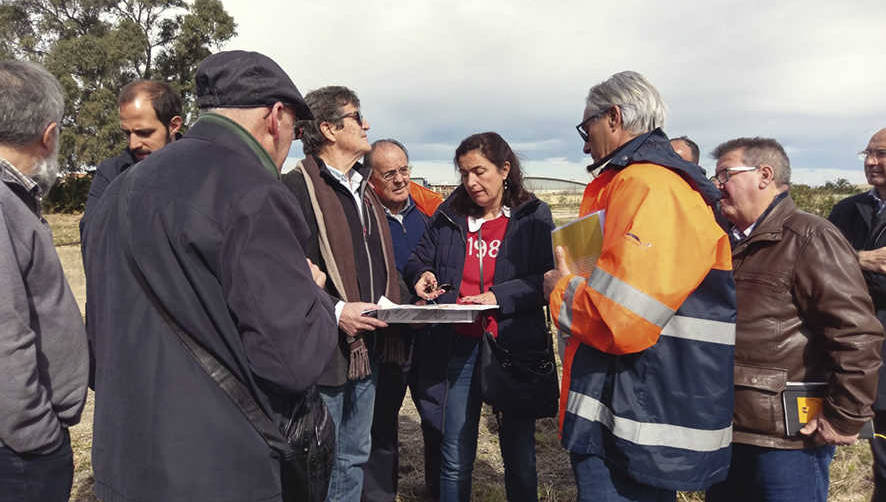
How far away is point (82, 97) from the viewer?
88.5 ft

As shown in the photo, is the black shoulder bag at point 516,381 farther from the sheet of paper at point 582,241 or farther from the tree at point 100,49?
the tree at point 100,49

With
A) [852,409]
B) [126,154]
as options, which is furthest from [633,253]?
[126,154]

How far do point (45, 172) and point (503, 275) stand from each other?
2.07 m

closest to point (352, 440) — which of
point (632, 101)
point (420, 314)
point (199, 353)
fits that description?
point (420, 314)

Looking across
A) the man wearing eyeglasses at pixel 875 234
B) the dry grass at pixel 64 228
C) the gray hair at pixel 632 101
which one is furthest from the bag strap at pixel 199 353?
the dry grass at pixel 64 228

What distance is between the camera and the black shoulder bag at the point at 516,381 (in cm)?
291

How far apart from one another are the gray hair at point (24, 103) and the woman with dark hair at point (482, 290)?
1.89 m

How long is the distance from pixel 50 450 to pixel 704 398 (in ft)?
7.04

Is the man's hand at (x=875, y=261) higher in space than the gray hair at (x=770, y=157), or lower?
lower

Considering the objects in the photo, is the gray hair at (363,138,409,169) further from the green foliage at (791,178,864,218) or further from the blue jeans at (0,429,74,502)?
the green foliage at (791,178,864,218)

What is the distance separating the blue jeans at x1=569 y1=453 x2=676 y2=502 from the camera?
2043mm

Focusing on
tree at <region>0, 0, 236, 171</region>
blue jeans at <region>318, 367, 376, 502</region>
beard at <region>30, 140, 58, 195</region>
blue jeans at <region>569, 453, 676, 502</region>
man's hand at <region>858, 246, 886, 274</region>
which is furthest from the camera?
tree at <region>0, 0, 236, 171</region>

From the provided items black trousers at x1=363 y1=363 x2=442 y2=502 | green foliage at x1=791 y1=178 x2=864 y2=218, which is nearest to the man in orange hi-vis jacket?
black trousers at x1=363 y1=363 x2=442 y2=502

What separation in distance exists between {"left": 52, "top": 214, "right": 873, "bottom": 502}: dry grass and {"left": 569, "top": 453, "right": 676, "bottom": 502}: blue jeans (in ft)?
6.04
